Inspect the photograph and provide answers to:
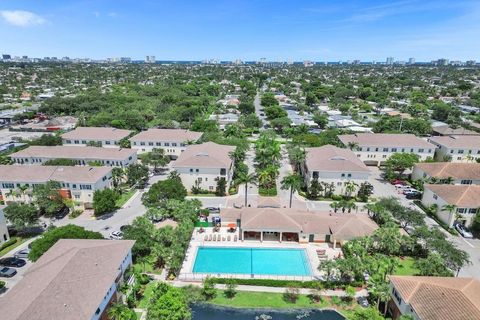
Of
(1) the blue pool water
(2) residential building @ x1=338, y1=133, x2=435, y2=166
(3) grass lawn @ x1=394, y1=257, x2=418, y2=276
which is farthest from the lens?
(2) residential building @ x1=338, y1=133, x2=435, y2=166

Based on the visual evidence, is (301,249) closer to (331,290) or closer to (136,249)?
(331,290)

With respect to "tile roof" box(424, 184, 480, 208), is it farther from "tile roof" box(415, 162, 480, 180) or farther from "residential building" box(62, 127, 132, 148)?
"residential building" box(62, 127, 132, 148)

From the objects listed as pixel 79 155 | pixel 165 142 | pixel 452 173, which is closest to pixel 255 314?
pixel 452 173

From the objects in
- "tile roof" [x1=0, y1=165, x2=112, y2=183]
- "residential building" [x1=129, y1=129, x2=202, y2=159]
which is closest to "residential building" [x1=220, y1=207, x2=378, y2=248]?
"tile roof" [x1=0, y1=165, x2=112, y2=183]

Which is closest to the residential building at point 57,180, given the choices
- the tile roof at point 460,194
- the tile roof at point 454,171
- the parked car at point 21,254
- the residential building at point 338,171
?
the parked car at point 21,254

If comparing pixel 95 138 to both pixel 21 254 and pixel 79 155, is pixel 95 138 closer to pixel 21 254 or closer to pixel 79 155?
pixel 79 155

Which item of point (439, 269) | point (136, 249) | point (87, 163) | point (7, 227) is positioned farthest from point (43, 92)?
point (439, 269)
